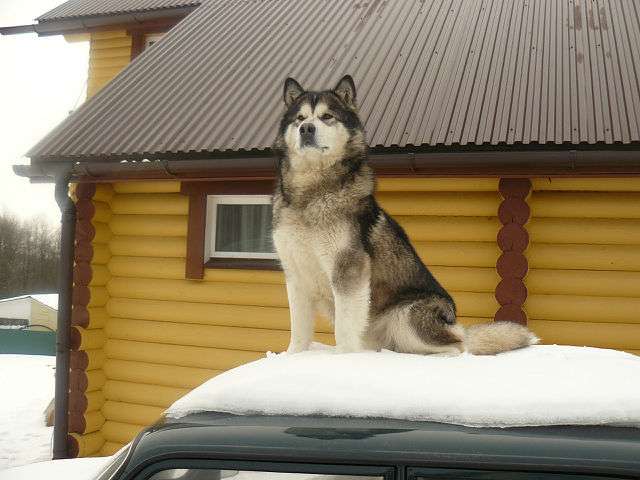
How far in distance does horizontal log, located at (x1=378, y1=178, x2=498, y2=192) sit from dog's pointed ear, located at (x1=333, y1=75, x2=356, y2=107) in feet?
8.22

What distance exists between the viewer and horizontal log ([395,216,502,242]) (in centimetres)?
546

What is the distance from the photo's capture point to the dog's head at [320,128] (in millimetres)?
2920

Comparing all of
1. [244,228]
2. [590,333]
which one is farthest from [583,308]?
[244,228]

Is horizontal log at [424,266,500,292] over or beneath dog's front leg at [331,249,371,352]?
over

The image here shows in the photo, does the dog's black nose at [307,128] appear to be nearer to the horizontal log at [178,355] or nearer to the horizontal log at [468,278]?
the horizontal log at [468,278]

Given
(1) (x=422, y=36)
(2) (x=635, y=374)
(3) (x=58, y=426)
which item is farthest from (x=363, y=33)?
(2) (x=635, y=374)

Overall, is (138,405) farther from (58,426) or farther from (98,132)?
(98,132)

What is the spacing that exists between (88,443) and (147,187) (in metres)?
2.68

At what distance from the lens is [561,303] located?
530 cm

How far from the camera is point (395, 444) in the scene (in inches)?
56.8

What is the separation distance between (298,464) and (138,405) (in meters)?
5.54

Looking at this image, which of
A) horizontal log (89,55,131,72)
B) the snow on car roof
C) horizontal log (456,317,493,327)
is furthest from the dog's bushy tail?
horizontal log (89,55,131,72)

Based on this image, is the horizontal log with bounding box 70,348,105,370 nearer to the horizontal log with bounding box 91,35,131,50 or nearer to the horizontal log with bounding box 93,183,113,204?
the horizontal log with bounding box 93,183,113,204

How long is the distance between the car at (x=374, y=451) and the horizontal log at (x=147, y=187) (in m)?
5.09
